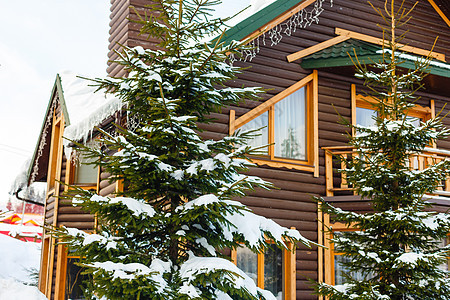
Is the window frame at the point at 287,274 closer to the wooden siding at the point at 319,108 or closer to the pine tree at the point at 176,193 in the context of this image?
the wooden siding at the point at 319,108

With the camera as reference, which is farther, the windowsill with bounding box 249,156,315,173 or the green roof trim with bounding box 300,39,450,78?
the green roof trim with bounding box 300,39,450,78

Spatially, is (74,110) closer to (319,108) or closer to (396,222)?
(319,108)

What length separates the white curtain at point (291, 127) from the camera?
984 cm

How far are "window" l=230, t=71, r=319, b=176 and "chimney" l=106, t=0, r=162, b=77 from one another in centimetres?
256

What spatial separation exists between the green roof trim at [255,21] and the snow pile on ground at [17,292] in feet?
16.4

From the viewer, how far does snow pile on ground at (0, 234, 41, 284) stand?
66.3 feet

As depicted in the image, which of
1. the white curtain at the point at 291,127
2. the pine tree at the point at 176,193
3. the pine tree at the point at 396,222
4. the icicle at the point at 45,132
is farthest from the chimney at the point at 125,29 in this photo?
the pine tree at the point at 396,222

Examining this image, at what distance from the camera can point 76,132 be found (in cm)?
960

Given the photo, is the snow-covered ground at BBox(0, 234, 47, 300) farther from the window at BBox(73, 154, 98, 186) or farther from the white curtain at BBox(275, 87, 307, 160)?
the white curtain at BBox(275, 87, 307, 160)

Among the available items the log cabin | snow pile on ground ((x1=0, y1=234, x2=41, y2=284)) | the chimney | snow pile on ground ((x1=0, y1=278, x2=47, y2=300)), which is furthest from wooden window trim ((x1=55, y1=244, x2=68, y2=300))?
snow pile on ground ((x1=0, y1=234, x2=41, y2=284))

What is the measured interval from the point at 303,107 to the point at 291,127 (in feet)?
1.78

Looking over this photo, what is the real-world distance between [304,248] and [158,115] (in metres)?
5.11

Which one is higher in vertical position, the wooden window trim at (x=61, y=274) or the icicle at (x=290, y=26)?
the icicle at (x=290, y=26)

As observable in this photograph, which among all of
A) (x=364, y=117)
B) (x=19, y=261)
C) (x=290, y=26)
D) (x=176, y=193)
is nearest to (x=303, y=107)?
(x=364, y=117)
